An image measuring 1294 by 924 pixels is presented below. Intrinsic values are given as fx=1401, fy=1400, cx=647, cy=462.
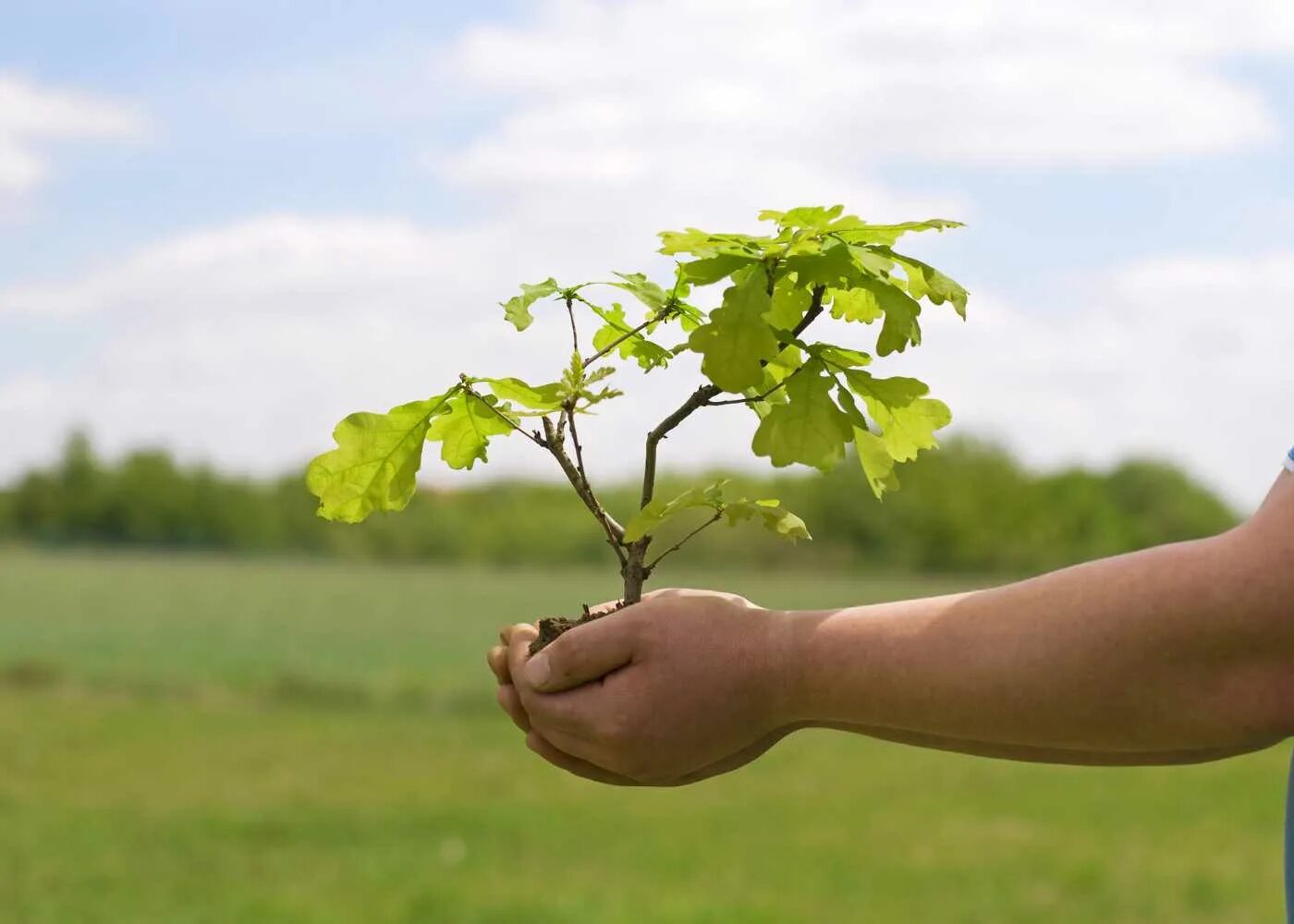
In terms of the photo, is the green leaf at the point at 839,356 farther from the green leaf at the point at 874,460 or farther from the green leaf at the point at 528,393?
the green leaf at the point at 528,393

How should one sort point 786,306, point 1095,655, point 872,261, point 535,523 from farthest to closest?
1. point 535,523
2. point 786,306
3. point 872,261
4. point 1095,655

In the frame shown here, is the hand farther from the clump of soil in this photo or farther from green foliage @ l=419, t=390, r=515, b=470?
green foliage @ l=419, t=390, r=515, b=470

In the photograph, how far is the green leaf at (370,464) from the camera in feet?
5.54

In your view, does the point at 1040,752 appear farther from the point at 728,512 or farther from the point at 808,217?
the point at 808,217

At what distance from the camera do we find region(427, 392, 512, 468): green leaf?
1735 mm

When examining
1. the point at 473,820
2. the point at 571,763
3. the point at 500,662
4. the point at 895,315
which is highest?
the point at 895,315

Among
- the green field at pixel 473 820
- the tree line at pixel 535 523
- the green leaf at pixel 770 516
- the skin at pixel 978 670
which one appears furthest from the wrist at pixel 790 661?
the tree line at pixel 535 523

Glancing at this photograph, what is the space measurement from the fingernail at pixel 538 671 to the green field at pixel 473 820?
555cm

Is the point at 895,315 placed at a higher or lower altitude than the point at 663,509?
higher

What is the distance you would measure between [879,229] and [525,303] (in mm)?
408

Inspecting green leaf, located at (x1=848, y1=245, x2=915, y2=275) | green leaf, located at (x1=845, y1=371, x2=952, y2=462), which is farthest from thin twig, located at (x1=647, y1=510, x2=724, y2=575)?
green leaf, located at (x1=848, y1=245, x2=915, y2=275)

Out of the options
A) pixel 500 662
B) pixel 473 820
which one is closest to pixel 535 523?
pixel 473 820

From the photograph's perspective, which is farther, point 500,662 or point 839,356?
point 500,662

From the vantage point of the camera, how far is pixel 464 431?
5.77 feet
